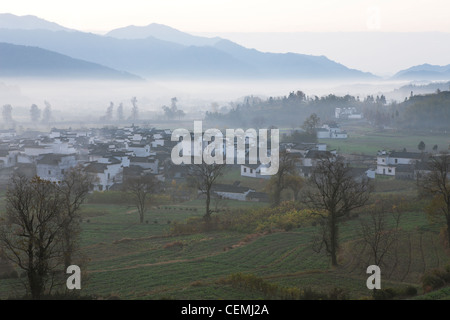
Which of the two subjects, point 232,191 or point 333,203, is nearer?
point 333,203

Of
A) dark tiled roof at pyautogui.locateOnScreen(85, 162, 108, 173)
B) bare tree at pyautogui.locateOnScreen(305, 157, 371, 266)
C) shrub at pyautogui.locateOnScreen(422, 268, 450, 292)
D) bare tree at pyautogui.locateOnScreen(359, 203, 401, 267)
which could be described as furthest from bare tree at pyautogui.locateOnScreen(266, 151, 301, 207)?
shrub at pyautogui.locateOnScreen(422, 268, 450, 292)

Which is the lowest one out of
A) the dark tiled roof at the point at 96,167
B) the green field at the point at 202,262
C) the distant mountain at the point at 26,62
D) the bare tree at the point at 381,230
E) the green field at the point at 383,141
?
the green field at the point at 202,262

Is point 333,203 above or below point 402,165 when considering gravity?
above

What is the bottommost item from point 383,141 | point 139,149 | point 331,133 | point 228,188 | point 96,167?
point 228,188

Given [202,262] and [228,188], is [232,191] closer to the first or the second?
[228,188]

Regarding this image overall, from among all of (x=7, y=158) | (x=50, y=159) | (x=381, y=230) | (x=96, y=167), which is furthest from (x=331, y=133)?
(x=381, y=230)

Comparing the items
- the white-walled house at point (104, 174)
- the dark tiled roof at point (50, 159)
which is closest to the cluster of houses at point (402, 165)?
the white-walled house at point (104, 174)

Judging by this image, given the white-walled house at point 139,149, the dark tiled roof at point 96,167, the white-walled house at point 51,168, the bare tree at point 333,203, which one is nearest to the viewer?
the bare tree at point 333,203

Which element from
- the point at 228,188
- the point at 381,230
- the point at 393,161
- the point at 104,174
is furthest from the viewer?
the point at 393,161

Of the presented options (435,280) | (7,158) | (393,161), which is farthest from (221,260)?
(7,158)

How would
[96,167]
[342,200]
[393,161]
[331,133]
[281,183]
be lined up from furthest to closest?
[331,133] < [393,161] < [96,167] < [281,183] < [342,200]

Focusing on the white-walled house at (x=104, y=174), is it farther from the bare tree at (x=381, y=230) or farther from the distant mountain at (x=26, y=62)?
the distant mountain at (x=26, y=62)

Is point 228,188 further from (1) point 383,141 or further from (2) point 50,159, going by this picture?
(1) point 383,141
